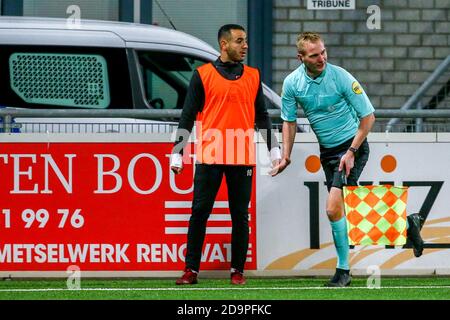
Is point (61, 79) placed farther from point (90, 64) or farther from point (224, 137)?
point (224, 137)

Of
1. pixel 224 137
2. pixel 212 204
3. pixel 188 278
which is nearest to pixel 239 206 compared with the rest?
pixel 212 204

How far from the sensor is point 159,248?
11.9m

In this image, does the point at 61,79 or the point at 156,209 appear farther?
the point at 61,79

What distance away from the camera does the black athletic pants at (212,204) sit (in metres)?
11.3

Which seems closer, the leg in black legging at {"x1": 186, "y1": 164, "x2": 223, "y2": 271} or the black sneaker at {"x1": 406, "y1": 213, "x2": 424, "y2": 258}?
the black sneaker at {"x1": 406, "y1": 213, "x2": 424, "y2": 258}

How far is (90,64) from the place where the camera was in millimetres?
13664

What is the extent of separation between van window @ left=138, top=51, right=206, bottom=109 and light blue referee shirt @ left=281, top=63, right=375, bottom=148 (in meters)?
2.91

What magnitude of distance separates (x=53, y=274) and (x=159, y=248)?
863 mm

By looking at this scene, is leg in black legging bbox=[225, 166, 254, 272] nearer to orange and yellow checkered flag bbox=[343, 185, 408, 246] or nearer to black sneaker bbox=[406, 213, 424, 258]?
orange and yellow checkered flag bbox=[343, 185, 408, 246]

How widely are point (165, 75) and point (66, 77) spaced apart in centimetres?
92

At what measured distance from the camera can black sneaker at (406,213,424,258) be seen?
11.1 metres

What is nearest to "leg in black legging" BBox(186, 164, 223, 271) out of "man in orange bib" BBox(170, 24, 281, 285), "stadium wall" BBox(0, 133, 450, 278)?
"man in orange bib" BBox(170, 24, 281, 285)

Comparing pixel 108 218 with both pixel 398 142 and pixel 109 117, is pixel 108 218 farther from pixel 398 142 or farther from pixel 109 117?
pixel 398 142

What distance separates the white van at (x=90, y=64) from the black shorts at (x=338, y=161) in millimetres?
2937
